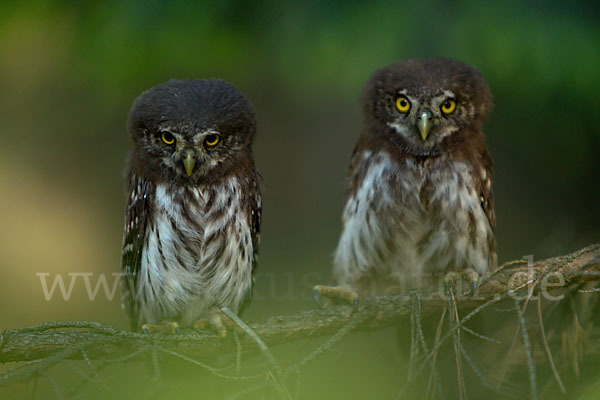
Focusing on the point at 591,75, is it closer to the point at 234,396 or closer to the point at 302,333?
the point at 302,333

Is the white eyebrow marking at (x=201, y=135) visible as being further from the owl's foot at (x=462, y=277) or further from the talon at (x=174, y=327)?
the owl's foot at (x=462, y=277)

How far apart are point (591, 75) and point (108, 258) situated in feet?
10.1

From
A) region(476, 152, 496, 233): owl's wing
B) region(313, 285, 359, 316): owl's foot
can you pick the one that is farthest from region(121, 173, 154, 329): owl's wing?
region(476, 152, 496, 233): owl's wing

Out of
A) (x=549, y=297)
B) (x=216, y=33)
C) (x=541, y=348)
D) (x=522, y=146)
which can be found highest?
(x=216, y=33)

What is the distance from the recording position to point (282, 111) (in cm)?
476

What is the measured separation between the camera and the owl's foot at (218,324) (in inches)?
115

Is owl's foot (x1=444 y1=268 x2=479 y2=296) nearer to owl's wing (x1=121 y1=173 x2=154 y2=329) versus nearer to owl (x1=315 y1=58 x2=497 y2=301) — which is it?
owl (x1=315 y1=58 x2=497 y2=301)

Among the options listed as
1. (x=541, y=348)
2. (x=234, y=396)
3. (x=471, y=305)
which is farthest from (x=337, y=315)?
(x=234, y=396)

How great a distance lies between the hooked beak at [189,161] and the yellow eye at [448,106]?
1272 millimetres

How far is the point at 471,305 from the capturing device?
3.06 m

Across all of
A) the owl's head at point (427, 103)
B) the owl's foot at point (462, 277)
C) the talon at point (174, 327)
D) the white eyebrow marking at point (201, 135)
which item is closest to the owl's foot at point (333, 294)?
the owl's foot at point (462, 277)

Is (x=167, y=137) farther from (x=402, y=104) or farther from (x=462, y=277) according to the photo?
(x=462, y=277)

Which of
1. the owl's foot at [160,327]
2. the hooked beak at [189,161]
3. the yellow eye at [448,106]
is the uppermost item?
the yellow eye at [448,106]

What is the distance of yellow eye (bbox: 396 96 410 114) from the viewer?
11.1 ft
